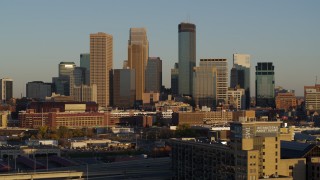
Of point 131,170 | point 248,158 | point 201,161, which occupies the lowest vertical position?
point 131,170

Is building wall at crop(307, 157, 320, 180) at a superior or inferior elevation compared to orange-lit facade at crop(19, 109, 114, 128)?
inferior

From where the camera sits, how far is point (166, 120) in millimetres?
169000

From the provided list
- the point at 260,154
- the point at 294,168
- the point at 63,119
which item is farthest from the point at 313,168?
the point at 63,119

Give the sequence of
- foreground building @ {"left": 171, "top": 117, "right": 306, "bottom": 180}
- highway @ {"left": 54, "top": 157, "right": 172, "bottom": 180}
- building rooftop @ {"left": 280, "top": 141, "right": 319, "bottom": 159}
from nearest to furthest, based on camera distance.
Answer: foreground building @ {"left": 171, "top": 117, "right": 306, "bottom": 180} < building rooftop @ {"left": 280, "top": 141, "right": 319, "bottom": 159} < highway @ {"left": 54, "top": 157, "right": 172, "bottom": 180}

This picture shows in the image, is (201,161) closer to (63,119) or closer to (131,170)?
(131,170)

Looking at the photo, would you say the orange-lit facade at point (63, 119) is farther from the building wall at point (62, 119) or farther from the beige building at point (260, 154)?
the beige building at point (260, 154)

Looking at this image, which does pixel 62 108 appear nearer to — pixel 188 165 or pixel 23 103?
pixel 23 103

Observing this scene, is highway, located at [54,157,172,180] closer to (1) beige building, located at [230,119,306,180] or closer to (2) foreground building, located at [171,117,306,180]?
(2) foreground building, located at [171,117,306,180]

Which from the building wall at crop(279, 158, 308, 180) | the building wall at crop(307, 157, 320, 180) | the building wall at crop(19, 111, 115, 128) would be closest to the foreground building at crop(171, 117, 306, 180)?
the building wall at crop(279, 158, 308, 180)

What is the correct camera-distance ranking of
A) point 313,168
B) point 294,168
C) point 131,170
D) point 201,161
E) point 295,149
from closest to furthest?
point 294,168 → point 313,168 → point 201,161 → point 295,149 → point 131,170

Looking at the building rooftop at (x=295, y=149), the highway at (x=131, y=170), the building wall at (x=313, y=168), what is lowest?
the highway at (x=131, y=170)

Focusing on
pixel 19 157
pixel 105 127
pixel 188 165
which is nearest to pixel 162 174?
pixel 188 165

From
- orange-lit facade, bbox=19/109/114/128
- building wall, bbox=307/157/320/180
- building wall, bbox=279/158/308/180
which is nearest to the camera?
building wall, bbox=279/158/308/180

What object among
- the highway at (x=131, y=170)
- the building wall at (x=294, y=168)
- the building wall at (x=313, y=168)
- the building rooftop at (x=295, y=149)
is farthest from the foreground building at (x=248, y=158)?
the highway at (x=131, y=170)
